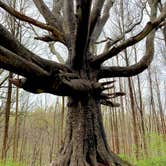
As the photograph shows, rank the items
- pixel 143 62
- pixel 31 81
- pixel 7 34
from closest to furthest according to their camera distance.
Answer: pixel 7 34, pixel 31 81, pixel 143 62

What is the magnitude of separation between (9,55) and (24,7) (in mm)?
7256

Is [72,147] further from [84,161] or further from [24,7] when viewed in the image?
[24,7]

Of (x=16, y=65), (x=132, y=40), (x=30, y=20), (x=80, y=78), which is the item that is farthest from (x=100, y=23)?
(x=16, y=65)

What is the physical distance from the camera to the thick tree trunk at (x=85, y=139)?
11.5 ft

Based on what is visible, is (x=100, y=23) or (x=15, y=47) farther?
(x=100, y=23)

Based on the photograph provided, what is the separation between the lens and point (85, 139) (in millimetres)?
3639

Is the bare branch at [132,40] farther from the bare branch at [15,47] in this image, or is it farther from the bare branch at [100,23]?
the bare branch at [15,47]

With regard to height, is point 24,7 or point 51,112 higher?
point 24,7

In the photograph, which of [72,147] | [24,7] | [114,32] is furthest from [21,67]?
[114,32]

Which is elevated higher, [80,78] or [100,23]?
[100,23]

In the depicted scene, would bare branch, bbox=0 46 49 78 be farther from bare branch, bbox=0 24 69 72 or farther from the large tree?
bare branch, bbox=0 24 69 72

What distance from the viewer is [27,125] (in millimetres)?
22266

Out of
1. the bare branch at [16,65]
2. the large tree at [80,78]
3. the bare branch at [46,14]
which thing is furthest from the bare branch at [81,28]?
the bare branch at [46,14]

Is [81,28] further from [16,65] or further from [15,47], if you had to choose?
[16,65]
